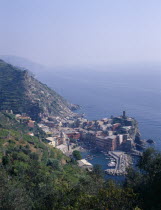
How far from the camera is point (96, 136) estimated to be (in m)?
29.1

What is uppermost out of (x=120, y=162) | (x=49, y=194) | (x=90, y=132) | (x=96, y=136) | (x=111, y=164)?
(x=49, y=194)

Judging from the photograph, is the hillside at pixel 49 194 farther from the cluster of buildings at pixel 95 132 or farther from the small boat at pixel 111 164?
the cluster of buildings at pixel 95 132

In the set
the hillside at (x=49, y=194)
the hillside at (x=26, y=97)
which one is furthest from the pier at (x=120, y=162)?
the hillside at (x=26, y=97)

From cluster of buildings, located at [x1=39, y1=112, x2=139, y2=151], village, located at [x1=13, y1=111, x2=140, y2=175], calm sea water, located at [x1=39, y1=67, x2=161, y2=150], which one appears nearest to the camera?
village, located at [x1=13, y1=111, x2=140, y2=175]

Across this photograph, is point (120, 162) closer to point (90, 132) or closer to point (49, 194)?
point (90, 132)

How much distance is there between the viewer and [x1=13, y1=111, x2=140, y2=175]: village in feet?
84.7

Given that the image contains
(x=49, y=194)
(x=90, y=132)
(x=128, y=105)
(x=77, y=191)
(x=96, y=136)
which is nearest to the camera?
(x=77, y=191)

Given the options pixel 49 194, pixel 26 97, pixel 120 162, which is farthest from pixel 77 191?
pixel 26 97

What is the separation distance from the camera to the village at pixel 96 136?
25.8 meters

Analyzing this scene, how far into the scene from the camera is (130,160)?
24266 millimetres

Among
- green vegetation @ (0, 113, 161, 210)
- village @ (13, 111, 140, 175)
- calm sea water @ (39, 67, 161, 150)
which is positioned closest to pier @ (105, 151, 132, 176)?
village @ (13, 111, 140, 175)

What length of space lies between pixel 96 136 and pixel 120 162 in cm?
647

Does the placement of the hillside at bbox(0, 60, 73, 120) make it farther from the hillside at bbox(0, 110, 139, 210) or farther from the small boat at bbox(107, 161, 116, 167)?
the hillside at bbox(0, 110, 139, 210)

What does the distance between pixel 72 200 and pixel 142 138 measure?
25.6 m
